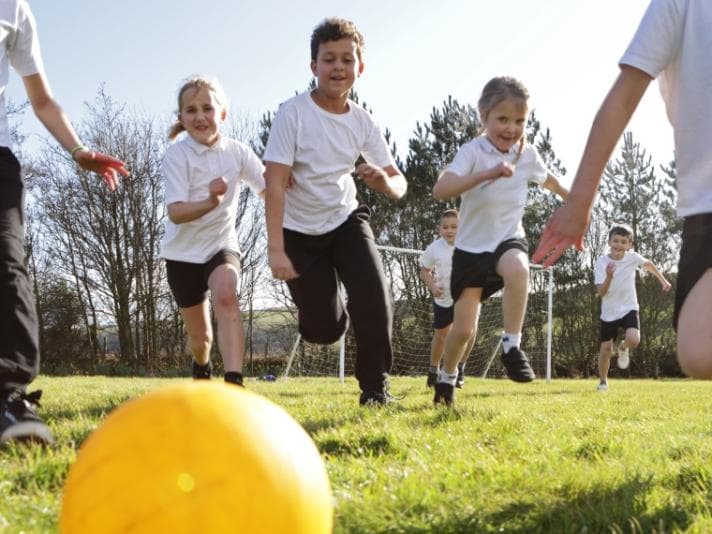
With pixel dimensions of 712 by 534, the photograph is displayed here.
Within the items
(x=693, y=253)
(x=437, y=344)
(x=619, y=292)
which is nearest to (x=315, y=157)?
(x=693, y=253)

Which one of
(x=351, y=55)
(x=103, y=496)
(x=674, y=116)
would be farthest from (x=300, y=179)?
(x=103, y=496)

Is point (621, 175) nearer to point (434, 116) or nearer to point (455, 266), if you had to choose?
point (434, 116)

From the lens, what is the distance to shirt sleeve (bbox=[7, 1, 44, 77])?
137 inches

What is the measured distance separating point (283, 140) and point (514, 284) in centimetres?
173

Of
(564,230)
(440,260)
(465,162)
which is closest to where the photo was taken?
(564,230)

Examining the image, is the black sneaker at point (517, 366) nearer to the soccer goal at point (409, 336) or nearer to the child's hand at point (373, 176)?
the child's hand at point (373, 176)

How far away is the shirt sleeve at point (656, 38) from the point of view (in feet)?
8.57

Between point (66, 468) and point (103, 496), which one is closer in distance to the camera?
point (103, 496)

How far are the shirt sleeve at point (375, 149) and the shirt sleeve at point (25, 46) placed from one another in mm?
2030

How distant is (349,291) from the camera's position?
4613 millimetres

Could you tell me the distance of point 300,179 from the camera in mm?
4625

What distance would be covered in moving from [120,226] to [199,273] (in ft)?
53.2

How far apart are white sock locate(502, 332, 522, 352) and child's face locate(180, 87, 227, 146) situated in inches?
93.4

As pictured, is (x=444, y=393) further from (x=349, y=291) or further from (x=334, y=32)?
(x=334, y=32)
